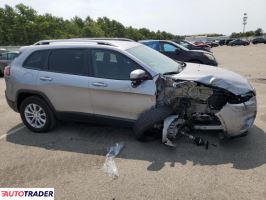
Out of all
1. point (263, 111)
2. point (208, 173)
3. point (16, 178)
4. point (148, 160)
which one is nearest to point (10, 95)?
point (16, 178)

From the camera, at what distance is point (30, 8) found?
4388 cm

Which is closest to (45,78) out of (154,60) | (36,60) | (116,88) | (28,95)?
(36,60)

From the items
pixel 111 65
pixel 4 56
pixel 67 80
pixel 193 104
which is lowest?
pixel 193 104

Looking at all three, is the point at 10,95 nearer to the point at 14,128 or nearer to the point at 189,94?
the point at 14,128

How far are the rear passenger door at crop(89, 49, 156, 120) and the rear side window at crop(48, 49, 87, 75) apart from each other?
0.74 ft

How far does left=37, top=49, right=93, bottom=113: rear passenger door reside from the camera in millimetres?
4965

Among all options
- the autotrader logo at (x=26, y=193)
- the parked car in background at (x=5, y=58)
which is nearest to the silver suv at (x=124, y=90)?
the autotrader logo at (x=26, y=193)

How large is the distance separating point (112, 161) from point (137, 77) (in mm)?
1345

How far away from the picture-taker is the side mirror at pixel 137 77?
4367 mm

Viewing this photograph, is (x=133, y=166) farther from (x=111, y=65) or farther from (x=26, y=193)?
(x=111, y=65)

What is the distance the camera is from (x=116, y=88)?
4680 millimetres

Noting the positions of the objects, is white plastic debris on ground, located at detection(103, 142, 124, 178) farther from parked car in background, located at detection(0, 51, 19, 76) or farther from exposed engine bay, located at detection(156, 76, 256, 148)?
parked car in background, located at detection(0, 51, 19, 76)

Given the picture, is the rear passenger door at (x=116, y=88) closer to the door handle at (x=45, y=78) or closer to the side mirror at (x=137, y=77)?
the side mirror at (x=137, y=77)

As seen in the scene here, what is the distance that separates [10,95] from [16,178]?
7.36ft
